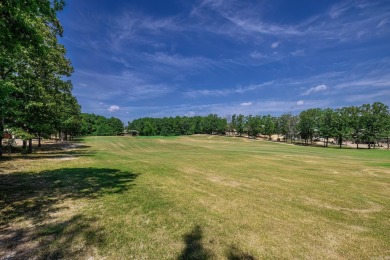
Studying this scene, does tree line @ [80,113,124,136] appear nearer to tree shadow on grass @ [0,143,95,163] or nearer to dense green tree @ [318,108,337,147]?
tree shadow on grass @ [0,143,95,163]

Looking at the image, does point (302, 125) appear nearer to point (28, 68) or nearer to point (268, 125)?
point (268, 125)

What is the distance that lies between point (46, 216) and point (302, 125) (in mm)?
95964

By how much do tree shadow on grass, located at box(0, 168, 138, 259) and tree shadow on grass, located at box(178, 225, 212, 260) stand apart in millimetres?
1964

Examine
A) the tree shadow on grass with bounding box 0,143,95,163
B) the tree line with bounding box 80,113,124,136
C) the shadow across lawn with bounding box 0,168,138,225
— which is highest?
the tree line with bounding box 80,113,124,136

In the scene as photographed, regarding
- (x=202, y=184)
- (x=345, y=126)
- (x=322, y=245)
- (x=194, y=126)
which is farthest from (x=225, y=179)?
(x=194, y=126)

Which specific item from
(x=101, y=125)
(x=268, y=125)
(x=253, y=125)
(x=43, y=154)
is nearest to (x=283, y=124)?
(x=268, y=125)

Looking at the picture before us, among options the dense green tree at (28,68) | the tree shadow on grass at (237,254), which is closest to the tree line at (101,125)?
the dense green tree at (28,68)

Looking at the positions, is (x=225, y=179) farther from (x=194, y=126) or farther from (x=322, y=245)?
(x=194, y=126)

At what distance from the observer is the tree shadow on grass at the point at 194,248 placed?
4.57 metres

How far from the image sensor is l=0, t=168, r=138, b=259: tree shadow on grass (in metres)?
4.63

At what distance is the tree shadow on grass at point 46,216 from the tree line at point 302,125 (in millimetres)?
84745

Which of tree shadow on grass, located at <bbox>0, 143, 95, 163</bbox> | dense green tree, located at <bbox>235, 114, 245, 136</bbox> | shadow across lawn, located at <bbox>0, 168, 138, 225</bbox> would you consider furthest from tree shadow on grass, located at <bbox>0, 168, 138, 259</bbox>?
dense green tree, located at <bbox>235, 114, 245, 136</bbox>

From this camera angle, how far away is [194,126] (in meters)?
139

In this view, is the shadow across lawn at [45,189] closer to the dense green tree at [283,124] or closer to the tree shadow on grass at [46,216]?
the tree shadow on grass at [46,216]
